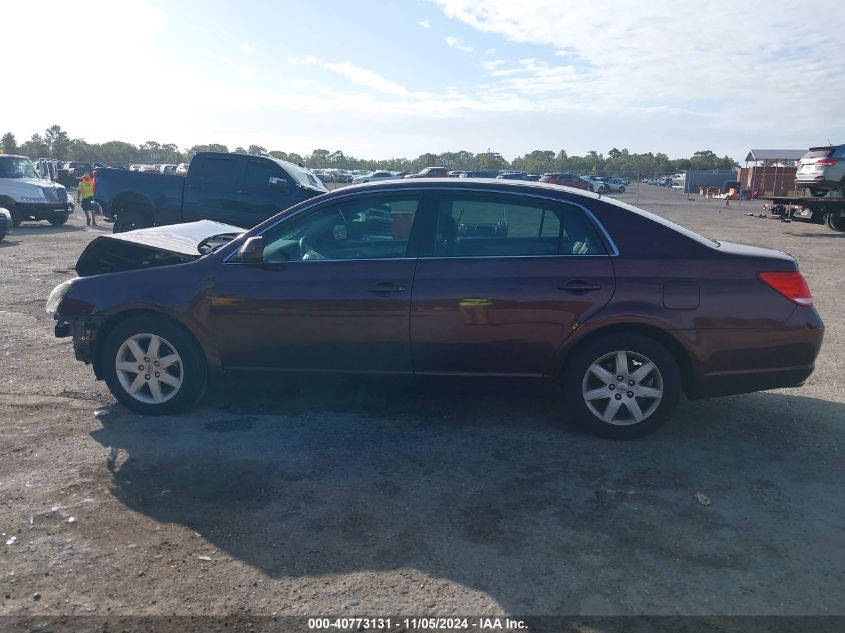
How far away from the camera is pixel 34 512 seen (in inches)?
154

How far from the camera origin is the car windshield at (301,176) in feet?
46.9

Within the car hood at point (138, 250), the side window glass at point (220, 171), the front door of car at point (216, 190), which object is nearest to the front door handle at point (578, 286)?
the car hood at point (138, 250)

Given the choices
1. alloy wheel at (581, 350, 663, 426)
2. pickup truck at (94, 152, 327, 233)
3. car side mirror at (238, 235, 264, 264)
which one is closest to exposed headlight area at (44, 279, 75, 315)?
car side mirror at (238, 235, 264, 264)

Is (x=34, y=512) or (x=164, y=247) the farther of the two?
(x=164, y=247)

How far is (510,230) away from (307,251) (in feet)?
4.82

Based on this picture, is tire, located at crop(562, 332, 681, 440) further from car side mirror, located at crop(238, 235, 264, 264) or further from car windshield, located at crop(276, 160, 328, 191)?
car windshield, located at crop(276, 160, 328, 191)

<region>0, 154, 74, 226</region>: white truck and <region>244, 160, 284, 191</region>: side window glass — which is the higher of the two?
<region>244, 160, 284, 191</region>: side window glass

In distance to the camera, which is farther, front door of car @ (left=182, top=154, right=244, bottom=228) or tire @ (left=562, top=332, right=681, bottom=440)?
front door of car @ (left=182, top=154, right=244, bottom=228)

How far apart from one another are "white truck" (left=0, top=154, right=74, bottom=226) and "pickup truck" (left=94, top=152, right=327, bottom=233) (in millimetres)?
7543

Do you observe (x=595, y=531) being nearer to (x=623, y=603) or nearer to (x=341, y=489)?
(x=623, y=603)

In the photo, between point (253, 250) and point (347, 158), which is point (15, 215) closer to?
point (253, 250)

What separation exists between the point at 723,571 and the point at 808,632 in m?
0.48

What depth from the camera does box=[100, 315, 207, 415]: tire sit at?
523 centimetres

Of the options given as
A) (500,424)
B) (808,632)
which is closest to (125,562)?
(500,424)
